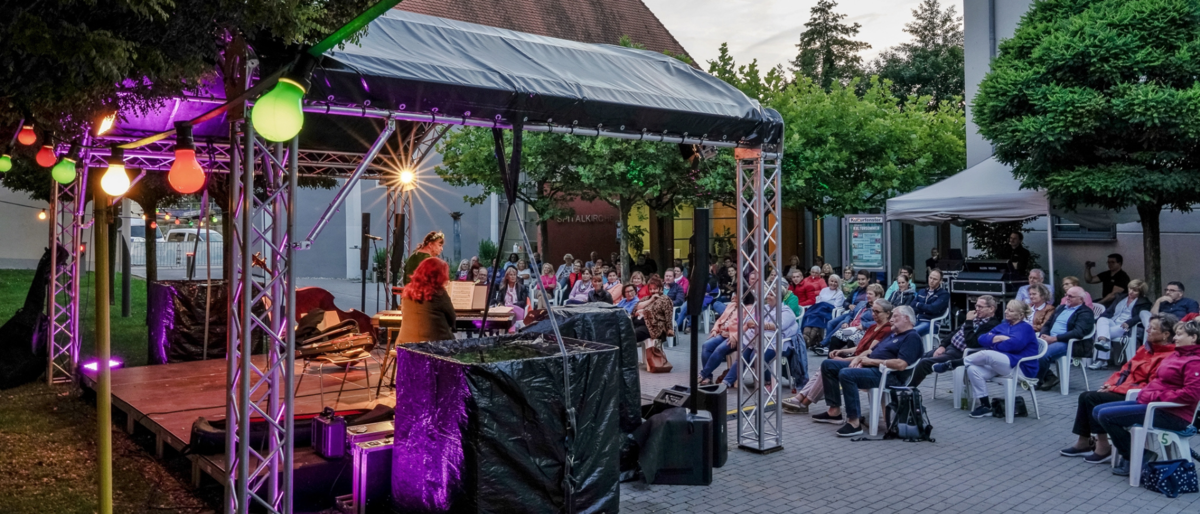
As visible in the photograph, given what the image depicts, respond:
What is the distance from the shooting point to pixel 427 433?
4953 mm

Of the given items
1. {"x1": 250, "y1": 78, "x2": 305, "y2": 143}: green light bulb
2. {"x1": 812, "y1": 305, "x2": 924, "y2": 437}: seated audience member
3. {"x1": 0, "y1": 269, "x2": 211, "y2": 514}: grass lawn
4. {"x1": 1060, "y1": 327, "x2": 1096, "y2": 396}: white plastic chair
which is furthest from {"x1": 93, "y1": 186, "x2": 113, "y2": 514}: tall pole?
{"x1": 1060, "y1": 327, "x2": 1096, "y2": 396}: white plastic chair

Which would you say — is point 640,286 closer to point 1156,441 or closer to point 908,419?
point 908,419

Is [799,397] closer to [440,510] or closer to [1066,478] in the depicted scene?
[1066,478]

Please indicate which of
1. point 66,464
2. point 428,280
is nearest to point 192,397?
point 66,464

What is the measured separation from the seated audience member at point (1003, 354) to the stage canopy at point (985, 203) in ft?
18.3

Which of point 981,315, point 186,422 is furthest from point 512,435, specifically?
point 981,315

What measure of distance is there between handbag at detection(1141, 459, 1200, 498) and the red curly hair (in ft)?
17.4

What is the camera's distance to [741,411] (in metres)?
7.07

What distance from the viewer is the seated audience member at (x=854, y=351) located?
8.02m

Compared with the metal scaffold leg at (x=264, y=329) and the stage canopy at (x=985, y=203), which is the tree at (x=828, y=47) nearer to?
the stage canopy at (x=985, y=203)

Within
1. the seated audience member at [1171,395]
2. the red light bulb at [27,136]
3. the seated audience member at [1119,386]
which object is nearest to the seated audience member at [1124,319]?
the seated audience member at [1119,386]

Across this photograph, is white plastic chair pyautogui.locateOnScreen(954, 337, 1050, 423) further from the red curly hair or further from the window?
the window

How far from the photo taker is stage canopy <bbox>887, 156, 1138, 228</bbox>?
13227mm

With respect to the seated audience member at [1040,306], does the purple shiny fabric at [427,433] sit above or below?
below
